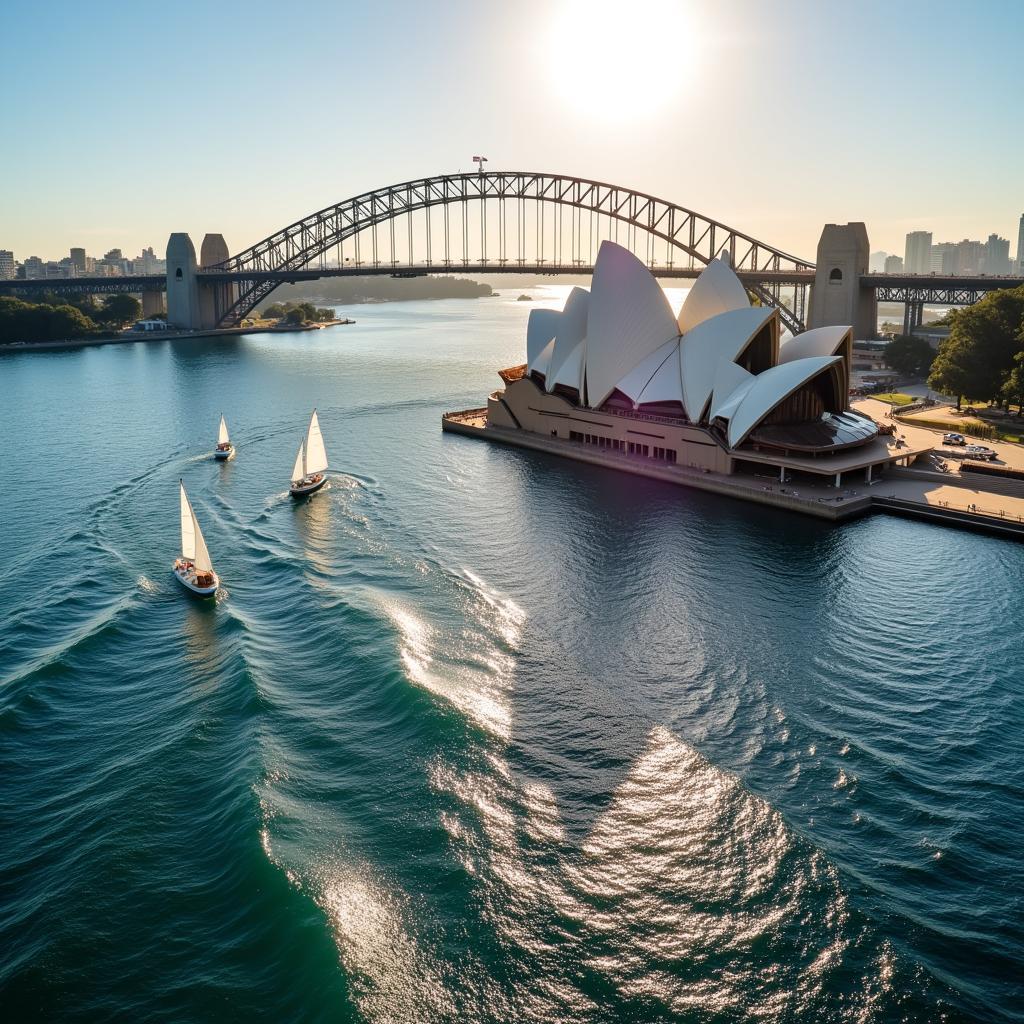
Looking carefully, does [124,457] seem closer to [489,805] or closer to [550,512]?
[550,512]

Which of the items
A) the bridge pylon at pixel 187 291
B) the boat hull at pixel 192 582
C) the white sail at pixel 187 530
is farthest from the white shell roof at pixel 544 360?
the bridge pylon at pixel 187 291

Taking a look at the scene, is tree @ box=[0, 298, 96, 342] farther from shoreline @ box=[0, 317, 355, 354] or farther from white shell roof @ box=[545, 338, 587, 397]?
white shell roof @ box=[545, 338, 587, 397]

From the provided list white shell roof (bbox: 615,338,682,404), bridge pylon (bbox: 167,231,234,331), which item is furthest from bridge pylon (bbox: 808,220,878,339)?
bridge pylon (bbox: 167,231,234,331)

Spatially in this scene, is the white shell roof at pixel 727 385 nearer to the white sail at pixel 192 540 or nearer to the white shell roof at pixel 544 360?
the white shell roof at pixel 544 360

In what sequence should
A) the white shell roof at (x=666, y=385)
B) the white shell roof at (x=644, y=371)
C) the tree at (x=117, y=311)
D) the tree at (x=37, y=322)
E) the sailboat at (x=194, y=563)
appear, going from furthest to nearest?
the tree at (x=117, y=311) < the tree at (x=37, y=322) < the white shell roof at (x=644, y=371) < the white shell roof at (x=666, y=385) < the sailboat at (x=194, y=563)

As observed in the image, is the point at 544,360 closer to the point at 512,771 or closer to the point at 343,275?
the point at 512,771
